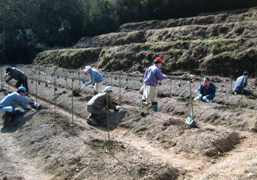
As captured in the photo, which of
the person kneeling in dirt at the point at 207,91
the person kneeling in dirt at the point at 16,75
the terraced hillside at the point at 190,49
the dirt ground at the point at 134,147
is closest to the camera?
the dirt ground at the point at 134,147

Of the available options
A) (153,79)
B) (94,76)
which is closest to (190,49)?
(94,76)

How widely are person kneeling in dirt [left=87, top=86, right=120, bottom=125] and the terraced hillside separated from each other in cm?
634

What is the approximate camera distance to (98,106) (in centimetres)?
718

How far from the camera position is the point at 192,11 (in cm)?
2806

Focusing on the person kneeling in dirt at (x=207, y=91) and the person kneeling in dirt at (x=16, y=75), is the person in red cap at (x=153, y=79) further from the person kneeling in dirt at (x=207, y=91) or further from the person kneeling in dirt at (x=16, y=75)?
the person kneeling in dirt at (x=16, y=75)

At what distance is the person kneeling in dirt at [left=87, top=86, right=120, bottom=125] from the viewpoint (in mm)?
7160

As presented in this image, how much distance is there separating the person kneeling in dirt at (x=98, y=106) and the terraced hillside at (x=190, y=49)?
6338 millimetres

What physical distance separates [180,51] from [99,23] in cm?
2007

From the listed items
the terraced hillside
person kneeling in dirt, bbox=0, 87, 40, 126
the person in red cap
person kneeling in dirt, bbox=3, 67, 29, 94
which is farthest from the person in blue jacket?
the terraced hillside

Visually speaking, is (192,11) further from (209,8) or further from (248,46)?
(248,46)

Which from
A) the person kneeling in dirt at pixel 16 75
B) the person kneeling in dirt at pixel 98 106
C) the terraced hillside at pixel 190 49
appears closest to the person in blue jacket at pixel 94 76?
the person kneeling in dirt at pixel 98 106

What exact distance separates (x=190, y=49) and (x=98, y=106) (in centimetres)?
1127

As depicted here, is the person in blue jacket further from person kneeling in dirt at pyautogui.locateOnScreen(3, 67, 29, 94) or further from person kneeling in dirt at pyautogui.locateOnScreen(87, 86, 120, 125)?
person kneeling in dirt at pyautogui.locateOnScreen(3, 67, 29, 94)

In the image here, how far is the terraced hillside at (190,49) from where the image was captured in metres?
14.8
